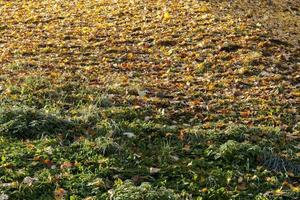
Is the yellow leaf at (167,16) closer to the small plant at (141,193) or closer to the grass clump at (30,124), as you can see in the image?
the grass clump at (30,124)

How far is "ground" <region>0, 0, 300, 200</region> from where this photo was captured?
14.8 feet

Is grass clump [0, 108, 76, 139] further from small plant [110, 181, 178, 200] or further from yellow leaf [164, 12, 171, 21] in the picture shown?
yellow leaf [164, 12, 171, 21]

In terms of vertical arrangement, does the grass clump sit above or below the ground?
above

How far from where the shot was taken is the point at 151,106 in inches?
239

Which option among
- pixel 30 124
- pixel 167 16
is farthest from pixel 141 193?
pixel 167 16

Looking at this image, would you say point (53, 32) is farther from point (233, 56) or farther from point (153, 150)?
point (153, 150)

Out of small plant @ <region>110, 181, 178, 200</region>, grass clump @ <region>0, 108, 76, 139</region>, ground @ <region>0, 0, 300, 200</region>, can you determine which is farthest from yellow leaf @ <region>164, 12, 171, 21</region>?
small plant @ <region>110, 181, 178, 200</region>

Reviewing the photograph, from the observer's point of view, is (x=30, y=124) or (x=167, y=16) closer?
(x=30, y=124)

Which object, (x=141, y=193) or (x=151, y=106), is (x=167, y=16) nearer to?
(x=151, y=106)

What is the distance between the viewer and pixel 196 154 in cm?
505

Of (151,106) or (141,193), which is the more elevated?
(141,193)

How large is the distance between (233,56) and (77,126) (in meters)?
3.55

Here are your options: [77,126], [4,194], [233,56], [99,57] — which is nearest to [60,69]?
[99,57]

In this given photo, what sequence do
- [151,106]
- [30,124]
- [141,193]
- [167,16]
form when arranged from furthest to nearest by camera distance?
1. [167,16]
2. [151,106]
3. [30,124]
4. [141,193]
